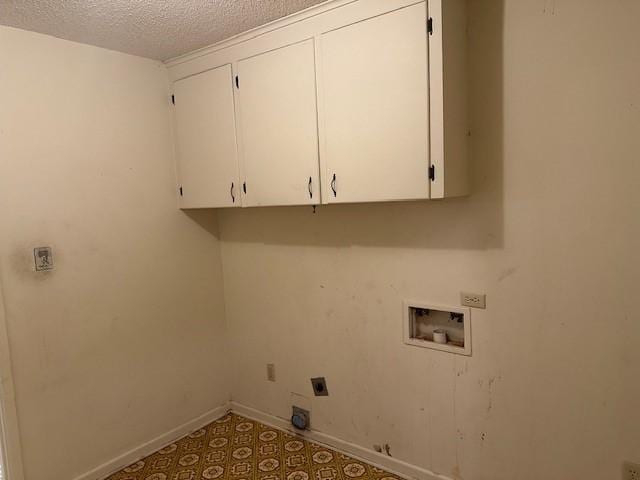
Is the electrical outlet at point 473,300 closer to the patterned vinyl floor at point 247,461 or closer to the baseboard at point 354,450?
the baseboard at point 354,450

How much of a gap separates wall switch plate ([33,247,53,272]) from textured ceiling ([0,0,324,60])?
1.05m

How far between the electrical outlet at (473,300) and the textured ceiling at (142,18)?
58.4 inches

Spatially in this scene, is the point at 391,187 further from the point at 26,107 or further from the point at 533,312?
the point at 26,107

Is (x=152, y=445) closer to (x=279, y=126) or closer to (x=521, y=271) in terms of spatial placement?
(x=279, y=126)

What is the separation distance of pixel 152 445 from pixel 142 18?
2351mm

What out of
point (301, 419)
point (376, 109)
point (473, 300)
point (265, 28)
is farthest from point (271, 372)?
point (265, 28)

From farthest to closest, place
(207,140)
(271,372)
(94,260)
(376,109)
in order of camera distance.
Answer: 1. (271,372)
2. (207,140)
3. (94,260)
4. (376,109)

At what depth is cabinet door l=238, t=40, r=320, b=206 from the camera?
2.02m

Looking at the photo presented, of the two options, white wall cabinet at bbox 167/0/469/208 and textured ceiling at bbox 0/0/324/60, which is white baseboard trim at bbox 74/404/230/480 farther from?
textured ceiling at bbox 0/0/324/60

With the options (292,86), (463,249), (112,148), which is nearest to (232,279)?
(112,148)

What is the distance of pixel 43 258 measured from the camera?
209cm

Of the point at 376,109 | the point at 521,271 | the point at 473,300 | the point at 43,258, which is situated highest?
the point at 376,109

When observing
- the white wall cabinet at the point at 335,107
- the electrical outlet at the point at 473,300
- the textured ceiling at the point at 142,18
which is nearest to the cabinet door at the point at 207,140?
the white wall cabinet at the point at 335,107

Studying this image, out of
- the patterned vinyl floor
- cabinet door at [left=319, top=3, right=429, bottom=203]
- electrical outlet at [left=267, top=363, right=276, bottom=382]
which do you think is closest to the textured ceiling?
cabinet door at [left=319, top=3, right=429, bottom=203]
